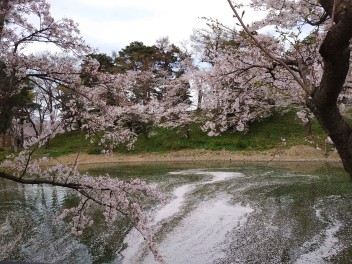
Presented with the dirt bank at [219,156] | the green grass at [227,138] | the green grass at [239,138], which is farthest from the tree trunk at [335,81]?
the green grass at [239,138]

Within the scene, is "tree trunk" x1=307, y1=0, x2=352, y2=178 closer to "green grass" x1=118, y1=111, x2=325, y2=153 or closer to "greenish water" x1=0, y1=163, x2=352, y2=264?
"greenish water" x1=0, y1=163, x2=352, y2=264

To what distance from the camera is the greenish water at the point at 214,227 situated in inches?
308

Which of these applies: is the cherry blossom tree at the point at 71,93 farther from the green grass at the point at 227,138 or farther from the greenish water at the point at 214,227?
the green grass at the point at 227,138

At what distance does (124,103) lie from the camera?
706 centimetres

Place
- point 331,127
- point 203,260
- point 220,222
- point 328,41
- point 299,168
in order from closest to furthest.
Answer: point 328,41
point 331,127
point 203,260
point 220,222
point 299,168

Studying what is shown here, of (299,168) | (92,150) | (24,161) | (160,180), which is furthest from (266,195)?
(92,150)

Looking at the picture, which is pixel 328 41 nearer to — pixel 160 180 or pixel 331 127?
pixel 331 127

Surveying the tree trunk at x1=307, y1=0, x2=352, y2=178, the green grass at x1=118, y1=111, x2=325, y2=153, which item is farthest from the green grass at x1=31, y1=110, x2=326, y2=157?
the tree trunk at x1=307, y1=0, x2=352, y2=178

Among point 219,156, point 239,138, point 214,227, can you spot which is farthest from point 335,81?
point 239,138

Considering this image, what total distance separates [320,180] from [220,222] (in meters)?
8.18

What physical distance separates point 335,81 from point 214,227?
801 cm

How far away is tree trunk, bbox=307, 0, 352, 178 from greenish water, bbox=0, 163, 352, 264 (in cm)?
514

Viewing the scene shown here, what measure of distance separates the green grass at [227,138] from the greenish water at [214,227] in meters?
12.2

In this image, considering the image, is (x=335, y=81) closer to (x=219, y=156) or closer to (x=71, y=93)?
(x=71, y=93)
